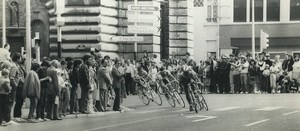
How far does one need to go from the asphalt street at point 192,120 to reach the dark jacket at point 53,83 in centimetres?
95

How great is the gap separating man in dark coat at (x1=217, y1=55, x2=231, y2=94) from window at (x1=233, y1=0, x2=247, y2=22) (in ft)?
61.6

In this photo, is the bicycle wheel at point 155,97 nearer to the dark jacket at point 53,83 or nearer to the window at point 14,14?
the dark jacket at point 53,83

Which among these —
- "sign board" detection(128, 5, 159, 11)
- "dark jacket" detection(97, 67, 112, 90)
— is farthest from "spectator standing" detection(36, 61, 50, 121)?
"sign board" detection(128, 5, 159, 11)

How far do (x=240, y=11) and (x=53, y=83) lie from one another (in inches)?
1374

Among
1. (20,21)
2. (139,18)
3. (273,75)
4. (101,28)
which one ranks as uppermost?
(20,21)

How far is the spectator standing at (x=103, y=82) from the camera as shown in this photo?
2477cm

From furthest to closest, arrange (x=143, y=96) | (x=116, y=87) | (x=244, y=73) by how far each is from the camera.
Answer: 1. (x=244, y=73)
2. (x=143, y=96)
3. (x=116, y=87)

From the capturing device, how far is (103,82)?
2478cm

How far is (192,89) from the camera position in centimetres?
2444

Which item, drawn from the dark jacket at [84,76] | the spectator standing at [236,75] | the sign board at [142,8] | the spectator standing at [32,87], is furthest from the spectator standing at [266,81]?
the spectator standing at [32,87]

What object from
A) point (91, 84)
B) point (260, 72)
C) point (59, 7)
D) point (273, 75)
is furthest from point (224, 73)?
point (91, 84)

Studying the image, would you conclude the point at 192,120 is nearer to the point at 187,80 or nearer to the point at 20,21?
the point at 187,80

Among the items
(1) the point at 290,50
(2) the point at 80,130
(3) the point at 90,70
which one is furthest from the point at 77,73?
(1) the point at 290,50

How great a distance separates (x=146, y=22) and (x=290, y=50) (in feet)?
71.2
